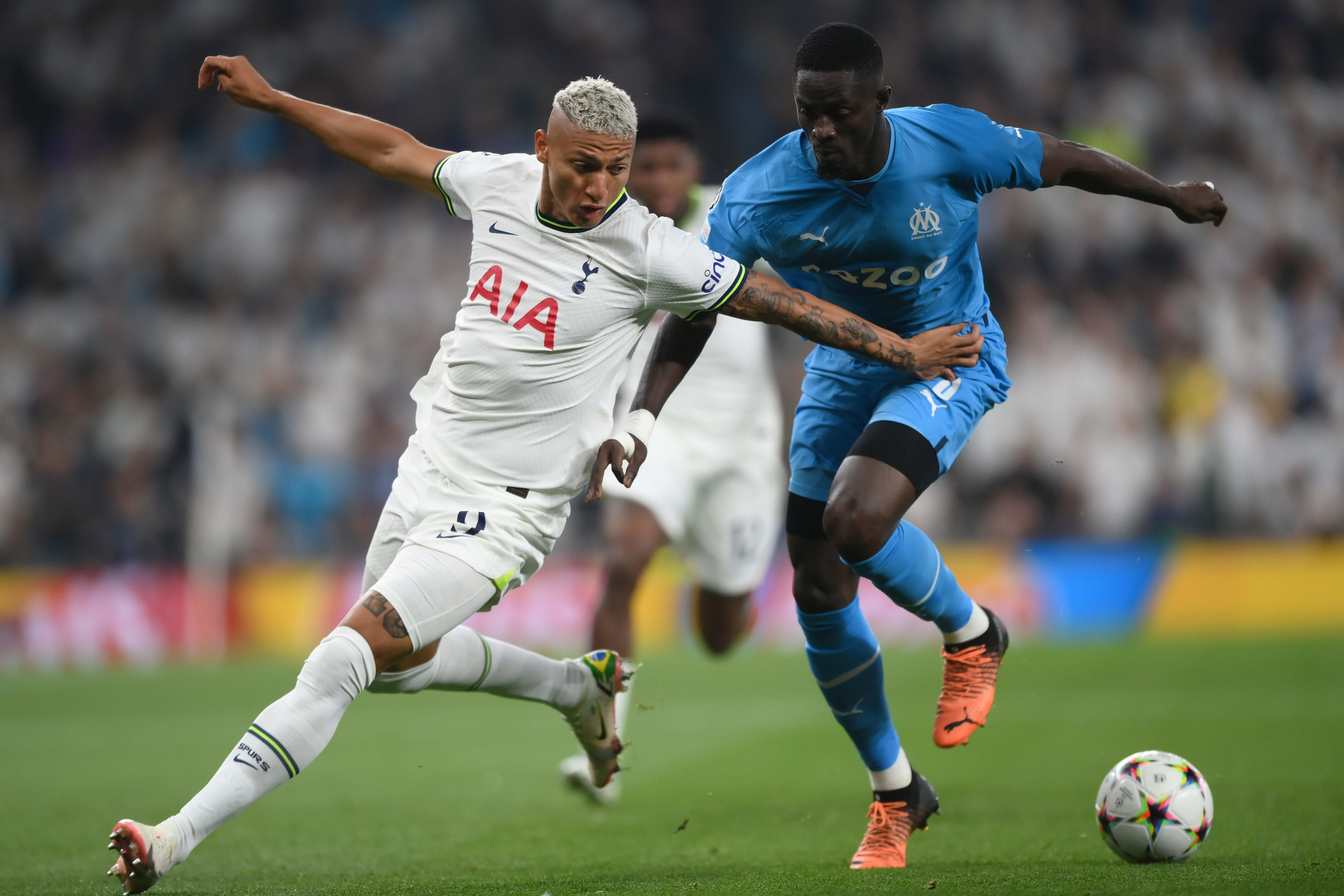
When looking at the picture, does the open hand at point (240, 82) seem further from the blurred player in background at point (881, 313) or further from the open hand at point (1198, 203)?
the open hand at point (1198, 203)

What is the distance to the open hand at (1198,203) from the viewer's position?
17.0 feet

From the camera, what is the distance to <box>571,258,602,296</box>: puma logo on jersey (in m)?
4.73

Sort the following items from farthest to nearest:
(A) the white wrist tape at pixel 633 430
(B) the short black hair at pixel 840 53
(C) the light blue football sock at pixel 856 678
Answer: (C) the light blue football sock at pixel 856 678 → (A) the white wrist tape at pixel 633 430 → (B) the short black hair at pixel 840 53

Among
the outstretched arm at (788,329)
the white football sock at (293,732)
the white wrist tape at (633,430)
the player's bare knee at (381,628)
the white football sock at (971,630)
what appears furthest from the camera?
the white football sock at (971,630)

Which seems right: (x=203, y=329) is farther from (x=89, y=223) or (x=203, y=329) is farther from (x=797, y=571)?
(x=797, y=571)

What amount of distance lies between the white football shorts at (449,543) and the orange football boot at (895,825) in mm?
1545

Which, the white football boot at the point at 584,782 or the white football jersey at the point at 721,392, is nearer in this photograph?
the white football boot at the point at 584,782

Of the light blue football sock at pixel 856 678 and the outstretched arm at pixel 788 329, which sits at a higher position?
the outstretched arm at pixel 788 329

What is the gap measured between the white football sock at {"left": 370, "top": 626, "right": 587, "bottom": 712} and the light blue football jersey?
1.66m

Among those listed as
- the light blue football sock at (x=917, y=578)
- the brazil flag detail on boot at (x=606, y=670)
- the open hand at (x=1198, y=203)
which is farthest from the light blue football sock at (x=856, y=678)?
the open hand at (x=1198, y=203)

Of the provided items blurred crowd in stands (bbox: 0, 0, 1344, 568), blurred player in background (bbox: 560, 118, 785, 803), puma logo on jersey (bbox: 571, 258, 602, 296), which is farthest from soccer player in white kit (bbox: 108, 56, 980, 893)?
blurred crowd in stands (bbox: 0, 0, 1344, 568)

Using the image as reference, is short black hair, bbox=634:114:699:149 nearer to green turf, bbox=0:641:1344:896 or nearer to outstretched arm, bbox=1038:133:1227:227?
outstretched arm, bbox=1038:133:1227:227

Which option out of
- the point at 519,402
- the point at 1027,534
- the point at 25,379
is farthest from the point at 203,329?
the point at 519,402

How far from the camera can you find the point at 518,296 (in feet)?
15.6
